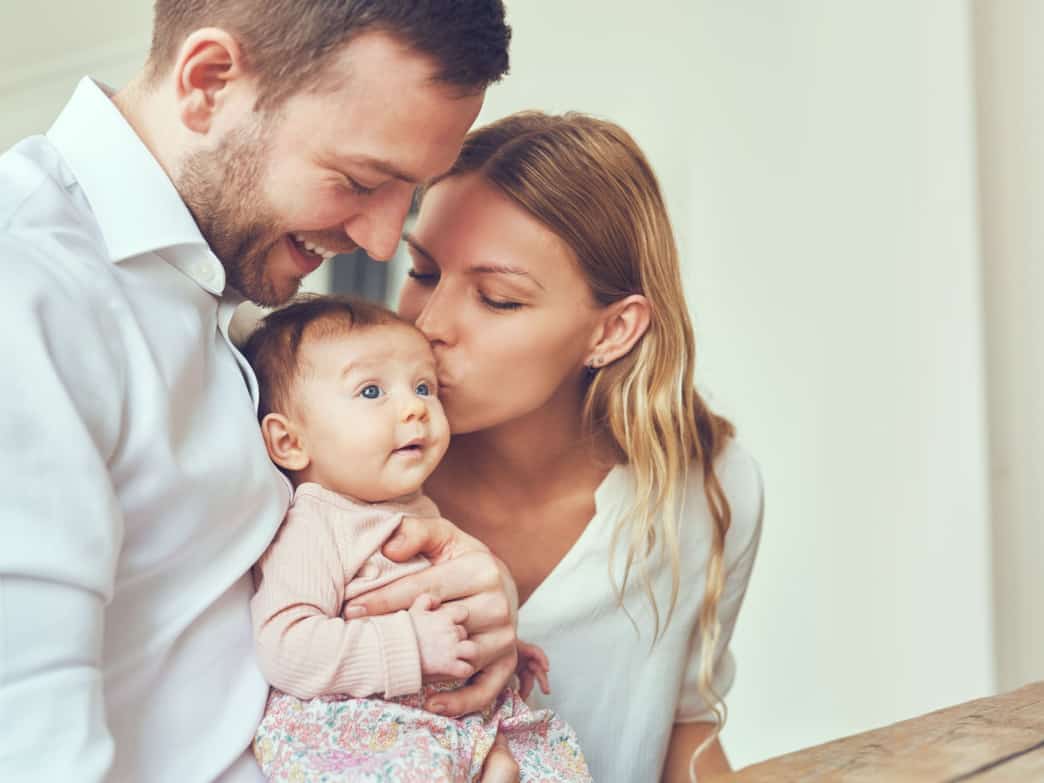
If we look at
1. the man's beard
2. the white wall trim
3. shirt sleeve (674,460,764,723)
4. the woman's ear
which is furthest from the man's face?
the white wall trim

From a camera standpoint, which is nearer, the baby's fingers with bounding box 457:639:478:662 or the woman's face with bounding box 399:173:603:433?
the baby's fingers with bounding box 457:639:478:662

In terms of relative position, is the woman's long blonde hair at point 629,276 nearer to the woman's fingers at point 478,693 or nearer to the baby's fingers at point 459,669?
the woman's fingers at point 478,693

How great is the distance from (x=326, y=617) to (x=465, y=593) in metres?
0.20

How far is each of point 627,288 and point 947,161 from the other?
5.07 feet

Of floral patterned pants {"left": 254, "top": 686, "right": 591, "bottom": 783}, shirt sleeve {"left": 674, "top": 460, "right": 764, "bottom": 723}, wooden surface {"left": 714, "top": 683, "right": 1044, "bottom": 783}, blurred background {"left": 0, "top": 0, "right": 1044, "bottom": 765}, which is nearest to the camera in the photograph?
wooden surface {"left": 714, "top": 683, "right": 1044, "bottom": 783}

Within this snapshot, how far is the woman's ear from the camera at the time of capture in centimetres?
194

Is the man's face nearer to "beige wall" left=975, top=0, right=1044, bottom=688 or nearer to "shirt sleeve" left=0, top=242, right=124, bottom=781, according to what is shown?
"shirt sleeve" left=0, top=242, right=124, bottom=781

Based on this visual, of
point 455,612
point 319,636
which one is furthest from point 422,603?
point 319,636

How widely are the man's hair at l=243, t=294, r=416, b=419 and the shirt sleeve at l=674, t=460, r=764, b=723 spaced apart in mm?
882

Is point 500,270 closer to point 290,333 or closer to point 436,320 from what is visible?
point 436,320

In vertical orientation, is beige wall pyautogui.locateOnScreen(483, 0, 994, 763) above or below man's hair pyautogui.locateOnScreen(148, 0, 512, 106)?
below

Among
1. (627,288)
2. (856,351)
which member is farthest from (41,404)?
(856,351)

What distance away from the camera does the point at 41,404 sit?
3.26ft

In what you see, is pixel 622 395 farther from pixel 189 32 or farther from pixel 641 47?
pixel 641 47
